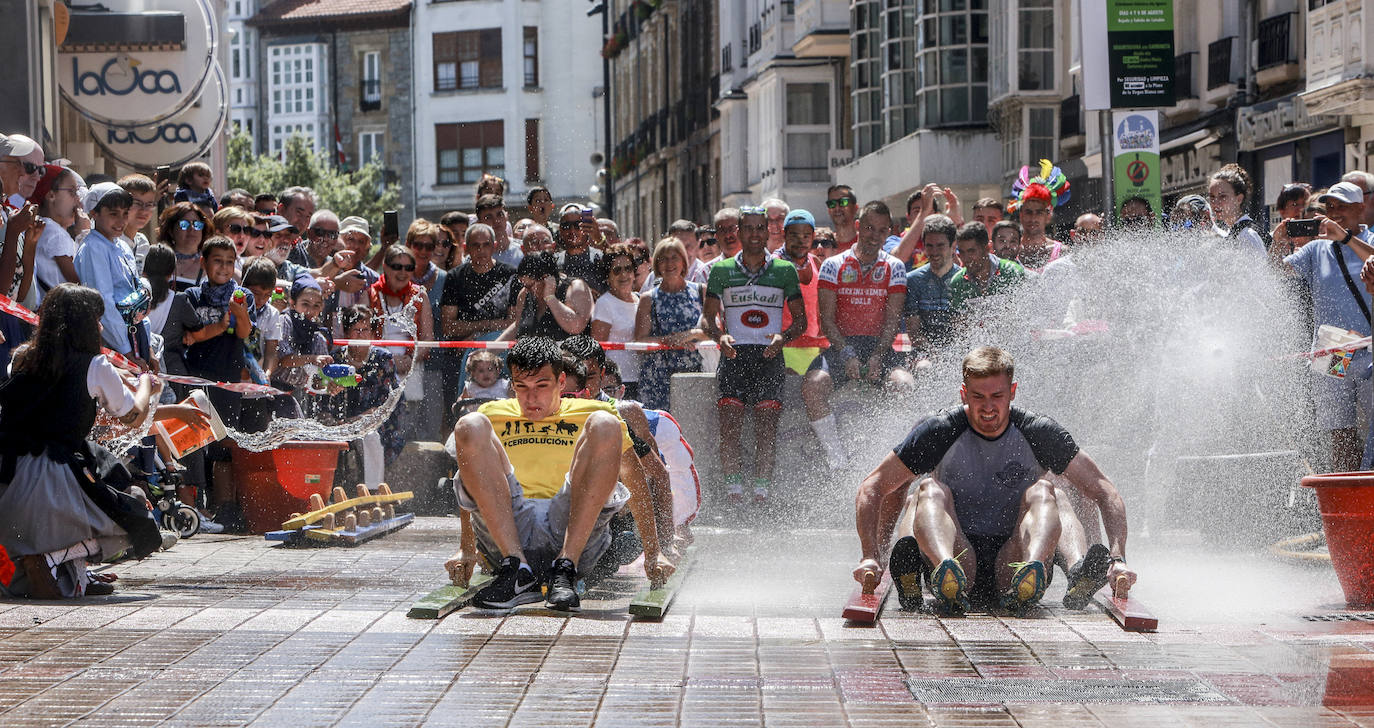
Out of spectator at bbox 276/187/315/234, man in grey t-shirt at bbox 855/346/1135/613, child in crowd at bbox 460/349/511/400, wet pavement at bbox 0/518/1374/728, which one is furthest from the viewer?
spectator at bbox 276/187/315/234

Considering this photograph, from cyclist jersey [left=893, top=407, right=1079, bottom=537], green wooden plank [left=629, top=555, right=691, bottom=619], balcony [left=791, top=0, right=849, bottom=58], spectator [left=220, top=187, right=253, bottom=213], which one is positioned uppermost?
balcony [left=791, top=0, right=849, bottom=58]

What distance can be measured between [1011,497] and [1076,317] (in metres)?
4.36

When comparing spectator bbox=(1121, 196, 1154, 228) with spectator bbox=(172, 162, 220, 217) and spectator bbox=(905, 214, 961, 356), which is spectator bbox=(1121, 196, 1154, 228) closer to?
spectator bbox=(905, 214, 961, 356)

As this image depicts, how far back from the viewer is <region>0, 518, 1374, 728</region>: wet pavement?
561 centimetres

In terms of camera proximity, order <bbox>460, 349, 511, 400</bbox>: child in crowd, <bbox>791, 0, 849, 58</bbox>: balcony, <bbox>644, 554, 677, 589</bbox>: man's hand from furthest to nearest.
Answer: <bbox>791, 0, 849, 58</bbox>: balcony
<bbox>460, 349, 511, 400</bbox>: child in crowd
<bbox>644, 554, 677, 589</bbox>: man's hand

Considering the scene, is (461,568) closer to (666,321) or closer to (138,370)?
(138,370)

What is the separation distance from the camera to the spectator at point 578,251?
13.3 m

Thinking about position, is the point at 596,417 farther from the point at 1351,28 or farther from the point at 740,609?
the point at 1351,28

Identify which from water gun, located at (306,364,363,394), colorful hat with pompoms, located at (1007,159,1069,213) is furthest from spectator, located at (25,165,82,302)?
colorful hat with pompoms, located at (1007,159,1069,213)

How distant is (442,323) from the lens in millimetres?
13758

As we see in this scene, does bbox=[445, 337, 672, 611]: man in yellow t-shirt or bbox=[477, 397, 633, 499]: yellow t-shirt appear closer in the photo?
bbox=[445, 337, 672, 611]: man in yellow t-shirt

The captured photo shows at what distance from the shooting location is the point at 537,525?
8.15 m

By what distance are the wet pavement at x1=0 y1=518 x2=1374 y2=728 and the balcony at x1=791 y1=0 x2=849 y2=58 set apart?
3130cm

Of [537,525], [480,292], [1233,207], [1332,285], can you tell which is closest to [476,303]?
[480,292]
